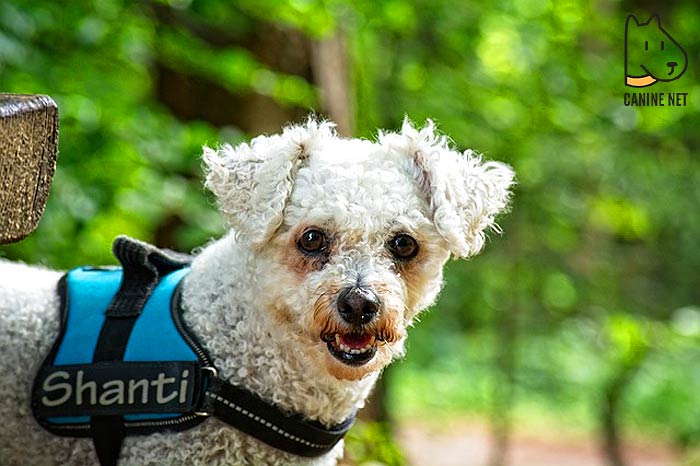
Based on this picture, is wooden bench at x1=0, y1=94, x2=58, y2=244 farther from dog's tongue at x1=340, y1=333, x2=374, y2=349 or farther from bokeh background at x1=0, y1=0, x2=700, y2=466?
bokeh background at x1=0, y1=0, x2=700, y2=466

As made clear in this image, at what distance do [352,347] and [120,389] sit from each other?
2.27 ft

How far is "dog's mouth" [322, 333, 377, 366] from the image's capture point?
10.1 feet

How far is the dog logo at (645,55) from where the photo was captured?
6.70m

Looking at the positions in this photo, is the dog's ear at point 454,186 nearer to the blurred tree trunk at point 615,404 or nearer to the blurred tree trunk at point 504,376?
the blurred tree trunk at point 615,404

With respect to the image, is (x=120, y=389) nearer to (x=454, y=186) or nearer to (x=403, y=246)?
(x=403, y=246)

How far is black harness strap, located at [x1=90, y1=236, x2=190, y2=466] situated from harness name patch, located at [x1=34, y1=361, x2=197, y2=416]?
39 millimetres

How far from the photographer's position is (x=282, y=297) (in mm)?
3170

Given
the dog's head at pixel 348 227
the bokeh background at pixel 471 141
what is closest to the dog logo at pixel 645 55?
the bokeh background at pixel 471 141

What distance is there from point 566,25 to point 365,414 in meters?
3.04

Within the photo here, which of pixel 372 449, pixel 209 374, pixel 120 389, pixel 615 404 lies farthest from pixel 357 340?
pixel 615 404

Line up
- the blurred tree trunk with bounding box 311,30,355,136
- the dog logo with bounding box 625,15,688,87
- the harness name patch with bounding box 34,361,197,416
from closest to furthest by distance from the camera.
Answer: the harness name patch with bounding box 34,361,197,416, the blurred tree trunk with bounding box 311,30,355,136, the dog logo with bounding box 625,15,688,87

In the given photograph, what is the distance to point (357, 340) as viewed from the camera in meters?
3.10

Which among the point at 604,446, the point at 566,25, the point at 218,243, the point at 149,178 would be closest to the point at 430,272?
the point at 218,243

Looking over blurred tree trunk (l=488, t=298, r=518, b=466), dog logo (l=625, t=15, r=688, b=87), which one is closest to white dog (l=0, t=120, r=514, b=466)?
dog logo (l=625, t=15, r=688, b=87)
